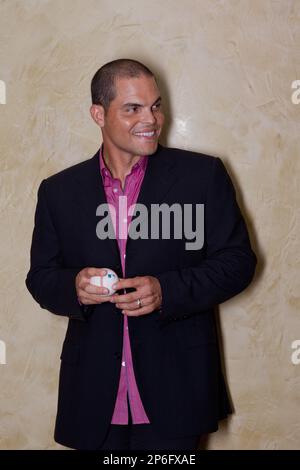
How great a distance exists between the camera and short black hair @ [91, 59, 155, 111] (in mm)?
2418

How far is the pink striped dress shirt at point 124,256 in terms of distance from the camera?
238cm

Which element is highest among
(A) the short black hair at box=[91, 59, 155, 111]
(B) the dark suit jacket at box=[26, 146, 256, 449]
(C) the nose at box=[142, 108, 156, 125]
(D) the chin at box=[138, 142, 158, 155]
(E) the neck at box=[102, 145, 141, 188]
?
(A) the short black hair at box=[91, 59, 155, 111]

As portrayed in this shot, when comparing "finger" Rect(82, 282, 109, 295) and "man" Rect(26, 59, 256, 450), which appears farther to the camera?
"man" Rect(26, 59, 256, 450)

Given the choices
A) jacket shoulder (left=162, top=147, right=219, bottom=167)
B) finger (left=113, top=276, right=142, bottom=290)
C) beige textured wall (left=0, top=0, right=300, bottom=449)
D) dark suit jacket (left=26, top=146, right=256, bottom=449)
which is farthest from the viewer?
beige textured wall (left=0, top=0, right=300, bottom=449)

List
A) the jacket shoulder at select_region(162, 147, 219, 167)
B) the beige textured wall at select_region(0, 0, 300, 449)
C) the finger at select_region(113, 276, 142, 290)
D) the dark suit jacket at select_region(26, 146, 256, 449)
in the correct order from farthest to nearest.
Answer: the beige textured wall at select_region(0, 0, 300, 449), the jacket shoulder at select_region(162, 147, 219, 167), the dark suit jacket at select_region(26, 146, 256, 449), the finger at select_region(113, 276, 142, 290)

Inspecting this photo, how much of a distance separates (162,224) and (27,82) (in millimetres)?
803

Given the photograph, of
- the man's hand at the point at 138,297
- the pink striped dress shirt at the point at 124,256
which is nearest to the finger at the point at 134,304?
the man's hand at the point at 138,297

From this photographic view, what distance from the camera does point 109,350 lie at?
238 cm

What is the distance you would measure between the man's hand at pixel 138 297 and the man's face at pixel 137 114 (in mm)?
407

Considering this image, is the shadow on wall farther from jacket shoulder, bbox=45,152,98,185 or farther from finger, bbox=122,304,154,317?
finger, bbox=122,304,154,317

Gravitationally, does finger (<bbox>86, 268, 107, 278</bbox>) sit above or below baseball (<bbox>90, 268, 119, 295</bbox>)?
above

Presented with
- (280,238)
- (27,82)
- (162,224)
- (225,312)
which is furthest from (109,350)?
(27,82)

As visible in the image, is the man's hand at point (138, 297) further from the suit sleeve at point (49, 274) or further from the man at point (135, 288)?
the suit sleeve at point (49, 274)

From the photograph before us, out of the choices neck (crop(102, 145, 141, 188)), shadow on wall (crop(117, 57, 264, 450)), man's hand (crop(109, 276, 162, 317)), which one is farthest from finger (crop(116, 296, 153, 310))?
shadow on wall (crop(117, 57, 264, 450))
